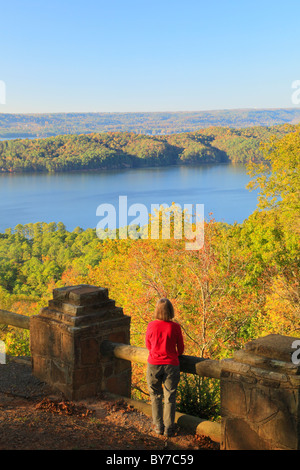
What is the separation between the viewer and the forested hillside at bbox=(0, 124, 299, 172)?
561 feet

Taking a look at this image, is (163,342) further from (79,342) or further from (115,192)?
(115,192)

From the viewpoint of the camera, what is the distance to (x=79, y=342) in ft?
15.9

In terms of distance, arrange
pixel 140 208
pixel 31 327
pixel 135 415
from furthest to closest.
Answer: pixel 140 208
pixel 31 327
pixel 135 415

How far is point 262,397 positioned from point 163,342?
1099 millimetres

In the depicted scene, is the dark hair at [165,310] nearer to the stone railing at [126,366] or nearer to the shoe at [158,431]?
the stone railing at [126,366]

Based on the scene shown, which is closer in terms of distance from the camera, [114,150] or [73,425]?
[73,425]

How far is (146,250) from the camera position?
2353 cm

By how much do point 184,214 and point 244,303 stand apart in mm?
7878

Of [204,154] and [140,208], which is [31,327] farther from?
[204,154]

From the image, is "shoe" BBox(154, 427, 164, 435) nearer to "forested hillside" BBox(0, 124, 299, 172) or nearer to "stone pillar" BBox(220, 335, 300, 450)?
"stone pillar" BBox(220, 335, 300, 450)

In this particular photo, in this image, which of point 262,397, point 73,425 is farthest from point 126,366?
point 262,397
